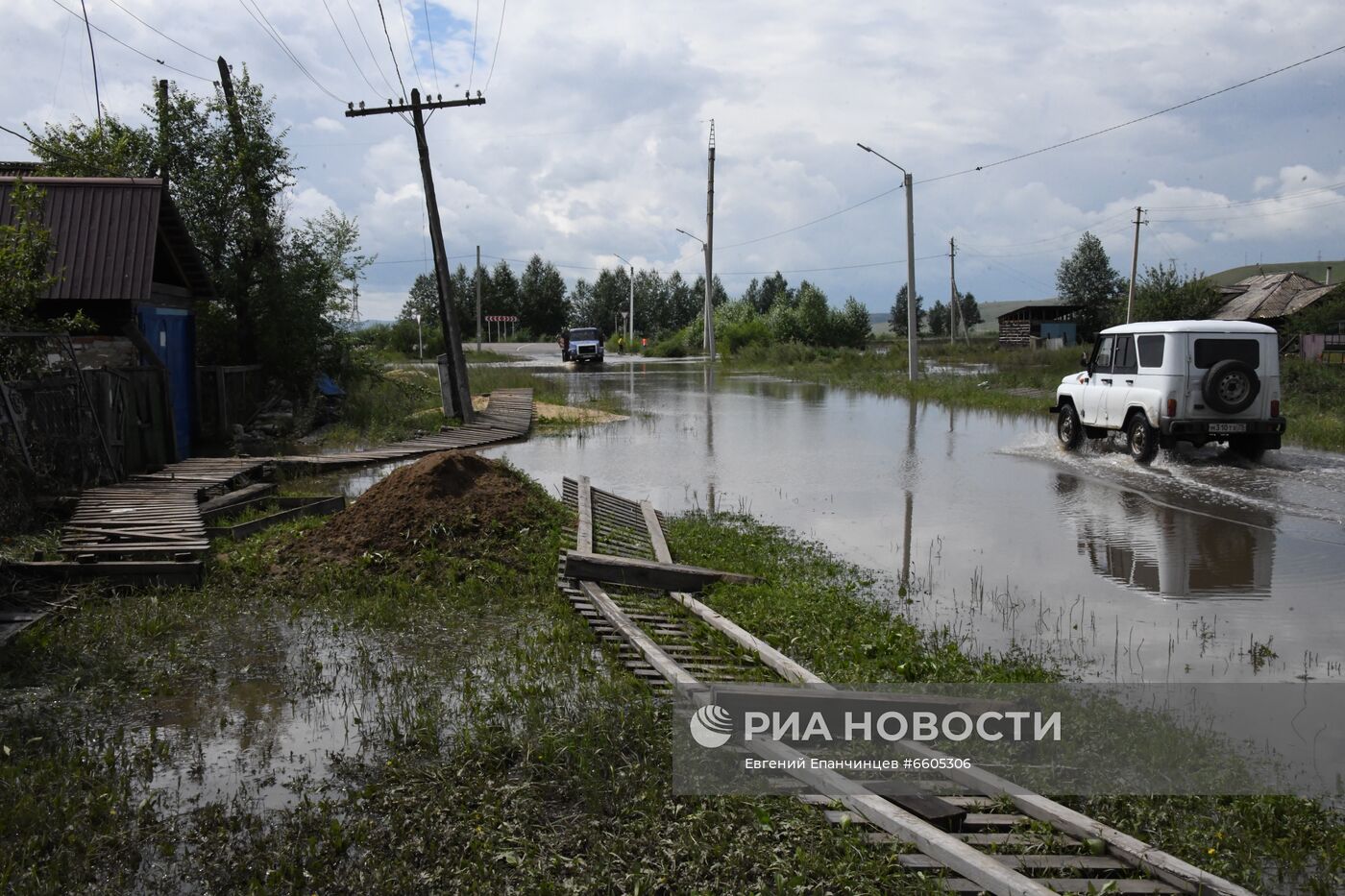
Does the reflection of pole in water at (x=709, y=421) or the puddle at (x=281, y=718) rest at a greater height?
the reflection of pole in water at (x=709, y=421)

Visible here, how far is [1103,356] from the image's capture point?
1898cm

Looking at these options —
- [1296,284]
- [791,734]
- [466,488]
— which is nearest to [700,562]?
[466,488]

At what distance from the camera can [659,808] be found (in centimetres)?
485

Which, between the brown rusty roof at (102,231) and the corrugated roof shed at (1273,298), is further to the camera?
the corrugated roof shed at (1273,298)

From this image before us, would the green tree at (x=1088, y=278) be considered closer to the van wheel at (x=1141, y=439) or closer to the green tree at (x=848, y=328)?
the green tree at (x=848, y=328)

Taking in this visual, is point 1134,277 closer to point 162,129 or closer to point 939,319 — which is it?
point 162,129

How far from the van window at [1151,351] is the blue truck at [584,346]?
149 feet

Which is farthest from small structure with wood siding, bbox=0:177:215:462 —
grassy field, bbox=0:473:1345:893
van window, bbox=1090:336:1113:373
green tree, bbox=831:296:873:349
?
green tree, bbox=831:296:873:349

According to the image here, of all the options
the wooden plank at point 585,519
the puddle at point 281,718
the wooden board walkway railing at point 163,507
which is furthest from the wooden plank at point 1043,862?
the wooden board walkway railing at point 163,507

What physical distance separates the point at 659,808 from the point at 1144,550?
8.10m

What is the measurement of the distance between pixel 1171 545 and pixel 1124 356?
7.43 m

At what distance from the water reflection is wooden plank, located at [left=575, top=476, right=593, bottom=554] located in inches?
194

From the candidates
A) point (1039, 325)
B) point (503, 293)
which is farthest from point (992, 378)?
point (503, 293)

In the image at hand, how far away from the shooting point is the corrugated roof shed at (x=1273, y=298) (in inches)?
1993
